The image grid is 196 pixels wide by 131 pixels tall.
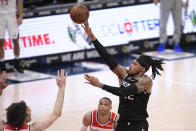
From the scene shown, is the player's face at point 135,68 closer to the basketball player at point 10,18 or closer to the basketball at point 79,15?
the basketball at point 79,15

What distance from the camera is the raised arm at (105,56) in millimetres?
5887

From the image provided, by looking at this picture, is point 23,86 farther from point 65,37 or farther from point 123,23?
point 123,23

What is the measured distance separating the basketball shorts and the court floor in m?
1.11

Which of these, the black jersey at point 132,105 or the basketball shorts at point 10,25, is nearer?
the black jersey at point 132,105

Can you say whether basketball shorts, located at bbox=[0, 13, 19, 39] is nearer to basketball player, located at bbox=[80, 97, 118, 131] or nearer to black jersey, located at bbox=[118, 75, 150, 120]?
basketball player, located at bbox=[80, 97, 118, 131]

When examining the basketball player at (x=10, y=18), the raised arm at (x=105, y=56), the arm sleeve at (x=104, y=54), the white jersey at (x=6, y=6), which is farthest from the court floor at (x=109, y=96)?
the arm sleeve at (x=104, y=54)

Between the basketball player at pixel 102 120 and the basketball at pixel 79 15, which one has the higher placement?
the basketball at pixel 79 15

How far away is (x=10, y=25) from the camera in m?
10.8

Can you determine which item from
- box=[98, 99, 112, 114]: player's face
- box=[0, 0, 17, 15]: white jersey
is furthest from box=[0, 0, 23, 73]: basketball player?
box=[98, 99, 112, 114]: player's face

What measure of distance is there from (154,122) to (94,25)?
15.9 feet

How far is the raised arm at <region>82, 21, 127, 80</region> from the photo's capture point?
19.3 feet

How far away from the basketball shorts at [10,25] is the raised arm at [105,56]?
5.12 meters

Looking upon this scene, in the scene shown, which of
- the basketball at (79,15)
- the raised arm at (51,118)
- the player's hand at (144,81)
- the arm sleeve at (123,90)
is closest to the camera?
the raised arm at (51,118)

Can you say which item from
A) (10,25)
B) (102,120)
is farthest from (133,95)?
(10,25)
